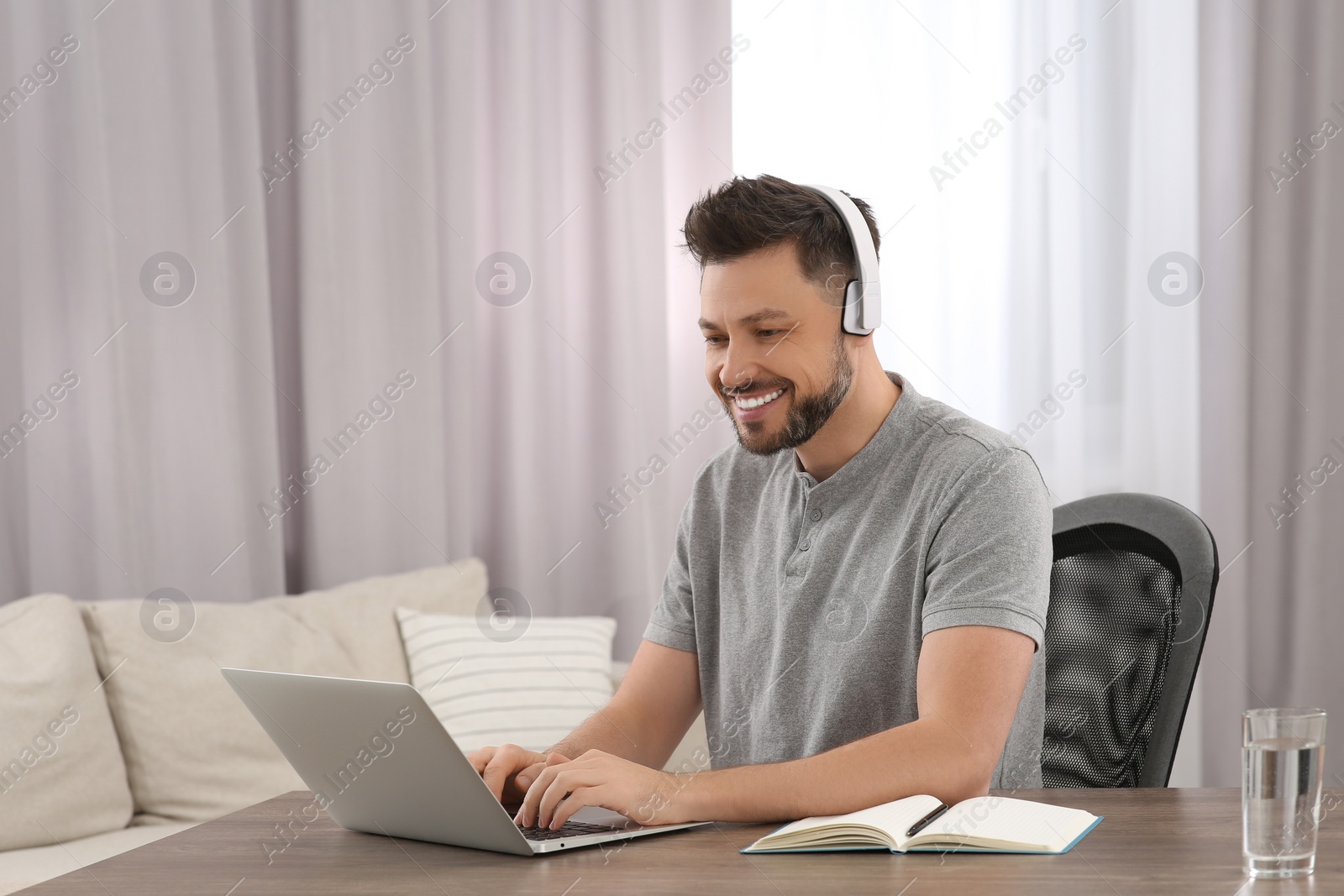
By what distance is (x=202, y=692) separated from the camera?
222 centimetres

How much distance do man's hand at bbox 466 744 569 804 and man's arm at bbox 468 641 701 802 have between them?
0.10m

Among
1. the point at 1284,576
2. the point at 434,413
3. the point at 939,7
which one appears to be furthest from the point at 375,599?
the point at 1284,576

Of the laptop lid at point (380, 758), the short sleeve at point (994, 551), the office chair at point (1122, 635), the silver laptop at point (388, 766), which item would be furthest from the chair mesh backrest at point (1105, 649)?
the laptop lid at point (380, 758)

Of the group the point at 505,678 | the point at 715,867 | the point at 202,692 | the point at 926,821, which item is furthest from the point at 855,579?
the point at 202,692

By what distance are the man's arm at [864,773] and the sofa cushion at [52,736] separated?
1462 millimetres

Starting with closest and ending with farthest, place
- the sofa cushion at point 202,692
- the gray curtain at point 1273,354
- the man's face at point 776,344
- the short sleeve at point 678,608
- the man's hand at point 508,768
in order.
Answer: the man's hand at point 508,768 → the man's face at point 776,344 → the short sleeve at point 678,608 → the sofa cushion at point 202,692 → the gray curtain at point 1273,354

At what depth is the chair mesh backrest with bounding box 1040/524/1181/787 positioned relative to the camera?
1.26 m

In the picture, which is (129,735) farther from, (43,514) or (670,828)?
(670,828)

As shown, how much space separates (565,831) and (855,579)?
1.65 ft

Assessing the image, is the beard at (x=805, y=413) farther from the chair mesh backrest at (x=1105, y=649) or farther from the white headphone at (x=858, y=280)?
the chair mesh backrest at (x=1105, y=649)

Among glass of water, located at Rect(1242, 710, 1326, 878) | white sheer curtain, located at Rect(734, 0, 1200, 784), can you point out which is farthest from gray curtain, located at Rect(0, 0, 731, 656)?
glass of water, located at Rect(1242, 710, 1326, 878)

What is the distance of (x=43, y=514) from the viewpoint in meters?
2.46

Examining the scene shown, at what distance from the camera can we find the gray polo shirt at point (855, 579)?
1187 millimetres

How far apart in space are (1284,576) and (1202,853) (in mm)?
2130
